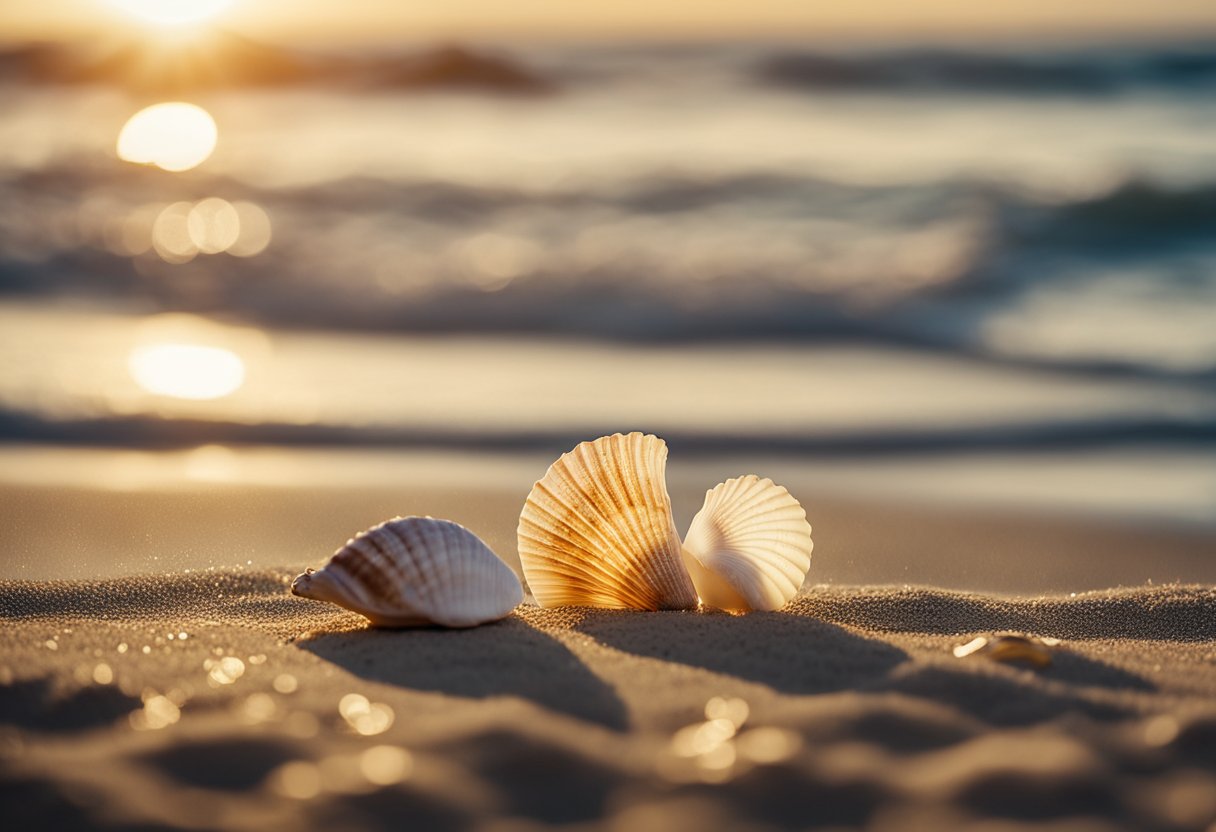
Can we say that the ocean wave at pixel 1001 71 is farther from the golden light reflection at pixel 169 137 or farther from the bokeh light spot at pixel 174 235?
the bokeh light spot at pixel 174 235

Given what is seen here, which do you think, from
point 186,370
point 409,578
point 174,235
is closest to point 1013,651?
point 409,578

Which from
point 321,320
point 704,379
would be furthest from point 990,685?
point 321,320

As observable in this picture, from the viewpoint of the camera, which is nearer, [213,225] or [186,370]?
[186,370]

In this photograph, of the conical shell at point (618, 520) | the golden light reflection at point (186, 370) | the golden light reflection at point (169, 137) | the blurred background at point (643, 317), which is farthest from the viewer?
the golden light reflection at point (169, 137)

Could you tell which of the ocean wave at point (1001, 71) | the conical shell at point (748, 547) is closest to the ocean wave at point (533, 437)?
the conical shell at point (748, 547)

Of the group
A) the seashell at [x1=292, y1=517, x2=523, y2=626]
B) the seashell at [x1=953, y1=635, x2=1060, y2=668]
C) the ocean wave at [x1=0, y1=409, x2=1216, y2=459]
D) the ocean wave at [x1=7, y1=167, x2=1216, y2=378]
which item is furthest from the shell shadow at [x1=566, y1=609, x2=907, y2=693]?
the ocean wave at [x1=7, y1=167, x2=1216, y2=378]

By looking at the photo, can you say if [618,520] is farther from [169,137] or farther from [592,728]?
[169,137]

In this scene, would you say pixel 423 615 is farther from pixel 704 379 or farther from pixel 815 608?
pixel 704 379

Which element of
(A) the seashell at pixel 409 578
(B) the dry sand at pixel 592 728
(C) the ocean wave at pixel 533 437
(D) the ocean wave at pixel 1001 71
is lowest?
(B) the dry sand at pixel 592 728
